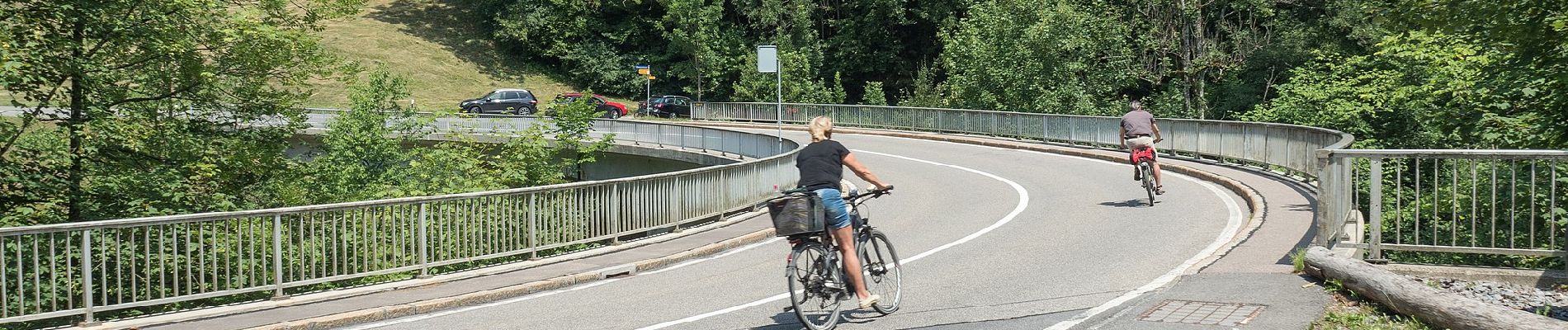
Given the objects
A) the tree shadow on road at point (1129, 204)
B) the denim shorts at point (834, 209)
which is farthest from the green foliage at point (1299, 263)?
the tree shadow on road at point (1129, 204)

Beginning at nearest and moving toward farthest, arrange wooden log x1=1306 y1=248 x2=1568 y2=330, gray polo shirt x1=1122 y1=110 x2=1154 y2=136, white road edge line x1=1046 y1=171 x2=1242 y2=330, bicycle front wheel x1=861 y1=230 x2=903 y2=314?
wooden log x1=1306 y1=248 x2=1568 y2=330 → white road edge line x1=1046 y1=171 x2=1242 y2=330 → bicycle front wheel x1=861 y1=230 x2=903 y2=314 → gray polo shirt x1=1122 y1=110 x2=1154 y2=136

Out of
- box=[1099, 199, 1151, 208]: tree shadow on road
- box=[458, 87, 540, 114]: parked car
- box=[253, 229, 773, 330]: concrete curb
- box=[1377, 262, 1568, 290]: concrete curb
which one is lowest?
box=[253, 229, 773, 330]: concrete curb

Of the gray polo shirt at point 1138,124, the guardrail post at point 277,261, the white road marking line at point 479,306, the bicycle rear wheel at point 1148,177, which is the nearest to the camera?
the white road marking line at point 479,306

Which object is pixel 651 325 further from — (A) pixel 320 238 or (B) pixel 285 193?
(B) pixel 285 193

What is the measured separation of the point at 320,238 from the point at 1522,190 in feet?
37.5

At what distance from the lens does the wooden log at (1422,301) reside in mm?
7250

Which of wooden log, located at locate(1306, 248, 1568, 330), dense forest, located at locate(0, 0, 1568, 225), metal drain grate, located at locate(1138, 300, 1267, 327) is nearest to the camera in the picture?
wooden log, located at locate(1306, 248, 1568, 330)

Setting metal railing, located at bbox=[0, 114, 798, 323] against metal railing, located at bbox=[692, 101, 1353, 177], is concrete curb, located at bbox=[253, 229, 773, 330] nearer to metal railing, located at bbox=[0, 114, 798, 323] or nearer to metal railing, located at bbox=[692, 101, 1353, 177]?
metal railing, located at bbox=[0, 114, 798, 323]

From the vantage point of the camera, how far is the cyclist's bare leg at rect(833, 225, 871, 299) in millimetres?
8891

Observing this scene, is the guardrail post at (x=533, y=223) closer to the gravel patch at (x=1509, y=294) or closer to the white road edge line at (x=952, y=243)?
the white road edge line at (x=952, y=243)

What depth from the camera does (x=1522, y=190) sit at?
452 inches

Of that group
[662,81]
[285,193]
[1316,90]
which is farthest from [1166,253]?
[662,81]

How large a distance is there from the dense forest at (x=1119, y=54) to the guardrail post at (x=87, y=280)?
17.1 meters

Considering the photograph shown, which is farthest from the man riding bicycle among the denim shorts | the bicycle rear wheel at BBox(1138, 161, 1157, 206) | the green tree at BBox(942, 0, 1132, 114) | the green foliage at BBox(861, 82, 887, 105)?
the green foliage at BBox(861, 82, 887, 105)
